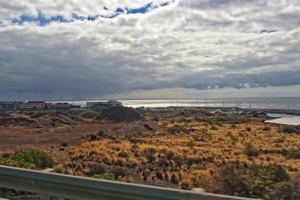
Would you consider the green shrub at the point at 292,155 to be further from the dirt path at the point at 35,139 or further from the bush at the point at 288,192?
the bush at the point at 288,192

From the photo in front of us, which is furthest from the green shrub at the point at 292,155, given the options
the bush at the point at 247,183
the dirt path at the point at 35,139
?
the bush at the point at 247,183

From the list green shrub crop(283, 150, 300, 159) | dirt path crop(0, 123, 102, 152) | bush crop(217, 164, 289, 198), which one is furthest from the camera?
dirt path crop(0, 123, 102, 152)

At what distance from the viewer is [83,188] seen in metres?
6.88

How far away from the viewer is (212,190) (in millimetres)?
11750

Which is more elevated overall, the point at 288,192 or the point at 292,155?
the point at 288,192

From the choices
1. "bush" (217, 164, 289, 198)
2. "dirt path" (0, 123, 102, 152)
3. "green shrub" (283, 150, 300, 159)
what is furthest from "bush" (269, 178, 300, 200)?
"dirt path" (0, 123, 102, 152)

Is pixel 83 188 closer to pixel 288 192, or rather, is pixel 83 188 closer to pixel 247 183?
pixel 288 192

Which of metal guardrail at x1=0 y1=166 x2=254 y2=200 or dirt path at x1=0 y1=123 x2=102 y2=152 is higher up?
metal guardrail at x1=0 y1=166 x2=254 y2=200

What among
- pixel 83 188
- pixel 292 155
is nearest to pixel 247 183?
pixel 83 188

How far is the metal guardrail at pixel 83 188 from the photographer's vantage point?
5789 millimetres

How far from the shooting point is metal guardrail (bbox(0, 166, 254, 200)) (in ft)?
19.0

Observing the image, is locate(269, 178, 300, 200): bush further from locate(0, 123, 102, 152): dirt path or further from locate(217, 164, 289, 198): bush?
locate(0, 123, 102, 152): dirt path

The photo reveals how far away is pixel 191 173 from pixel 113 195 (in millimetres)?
19194

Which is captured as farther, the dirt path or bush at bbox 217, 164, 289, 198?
the dirt path
